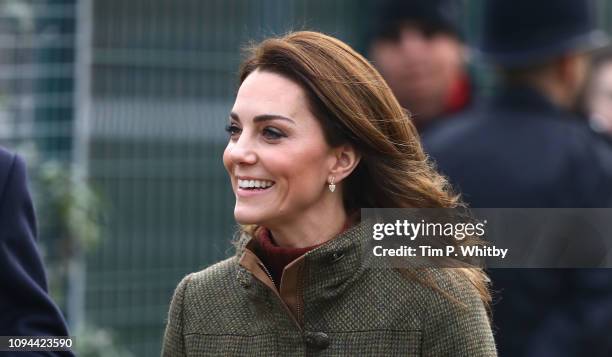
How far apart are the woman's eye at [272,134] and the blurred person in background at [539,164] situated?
1369 millimetres

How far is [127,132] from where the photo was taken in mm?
8023

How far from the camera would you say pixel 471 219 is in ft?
14.7

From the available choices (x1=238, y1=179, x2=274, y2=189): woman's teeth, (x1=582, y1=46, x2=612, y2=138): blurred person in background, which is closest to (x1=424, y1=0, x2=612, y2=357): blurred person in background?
(x1=238, y1=179, x2=274, y2=189): woman's teeth

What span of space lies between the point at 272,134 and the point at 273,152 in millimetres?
49

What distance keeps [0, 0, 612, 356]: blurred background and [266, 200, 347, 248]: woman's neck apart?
10.2 feet

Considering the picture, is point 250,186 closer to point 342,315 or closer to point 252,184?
point 252,184

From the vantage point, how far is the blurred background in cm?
717

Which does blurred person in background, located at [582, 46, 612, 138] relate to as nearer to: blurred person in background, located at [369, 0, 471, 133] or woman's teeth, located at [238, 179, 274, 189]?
blurred person in background, located at [369, 0, 471, 133]

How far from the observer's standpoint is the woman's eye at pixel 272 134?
3998mm

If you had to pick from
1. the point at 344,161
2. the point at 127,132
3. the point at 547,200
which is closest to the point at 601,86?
the point at 127,132

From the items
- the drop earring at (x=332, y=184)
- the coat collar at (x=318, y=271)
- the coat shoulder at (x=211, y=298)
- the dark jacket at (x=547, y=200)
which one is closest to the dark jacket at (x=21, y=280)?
the coat shoulder at (x=211, y=298)

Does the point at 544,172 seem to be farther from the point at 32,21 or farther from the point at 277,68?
the point at 32,21

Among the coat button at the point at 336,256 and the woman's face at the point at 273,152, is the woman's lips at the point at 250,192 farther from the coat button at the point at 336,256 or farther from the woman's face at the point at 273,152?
the coat button at the point at 336,256

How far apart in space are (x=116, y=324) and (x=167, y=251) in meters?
0.51
